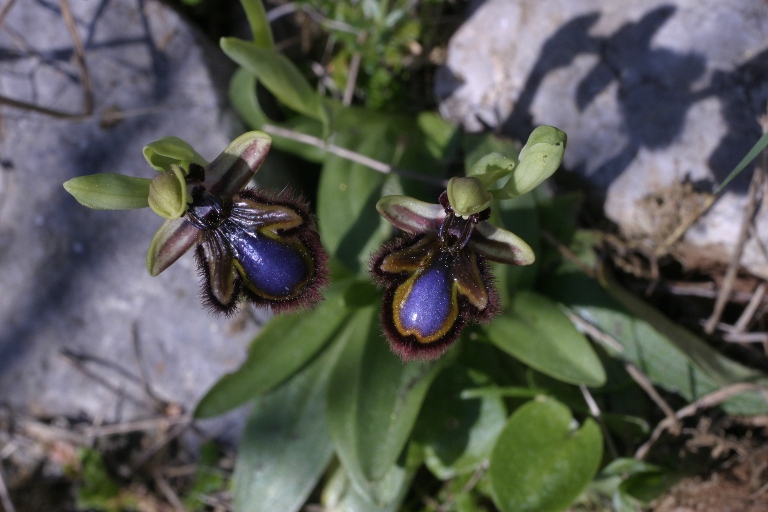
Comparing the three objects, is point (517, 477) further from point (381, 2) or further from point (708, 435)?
point (381, 2)

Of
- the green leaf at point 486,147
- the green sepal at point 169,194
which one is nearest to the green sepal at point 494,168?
the green leaf at point 486,147

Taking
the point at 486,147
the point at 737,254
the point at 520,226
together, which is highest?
the point at 486,147

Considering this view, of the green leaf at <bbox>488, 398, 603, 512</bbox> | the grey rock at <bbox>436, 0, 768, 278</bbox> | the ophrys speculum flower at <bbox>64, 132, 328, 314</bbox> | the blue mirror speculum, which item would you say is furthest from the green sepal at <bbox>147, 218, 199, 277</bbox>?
the grey rock at <bbox>436, 0, 768, 278</bbox>

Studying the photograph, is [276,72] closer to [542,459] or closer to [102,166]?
[102,166]

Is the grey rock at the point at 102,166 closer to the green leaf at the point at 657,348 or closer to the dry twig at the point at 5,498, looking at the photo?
the dry twig at the point at 5,498

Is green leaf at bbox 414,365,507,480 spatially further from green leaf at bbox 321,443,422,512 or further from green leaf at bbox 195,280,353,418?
green leaf at bbox 195,280,353,418

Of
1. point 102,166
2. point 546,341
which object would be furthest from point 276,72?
point 546,341
